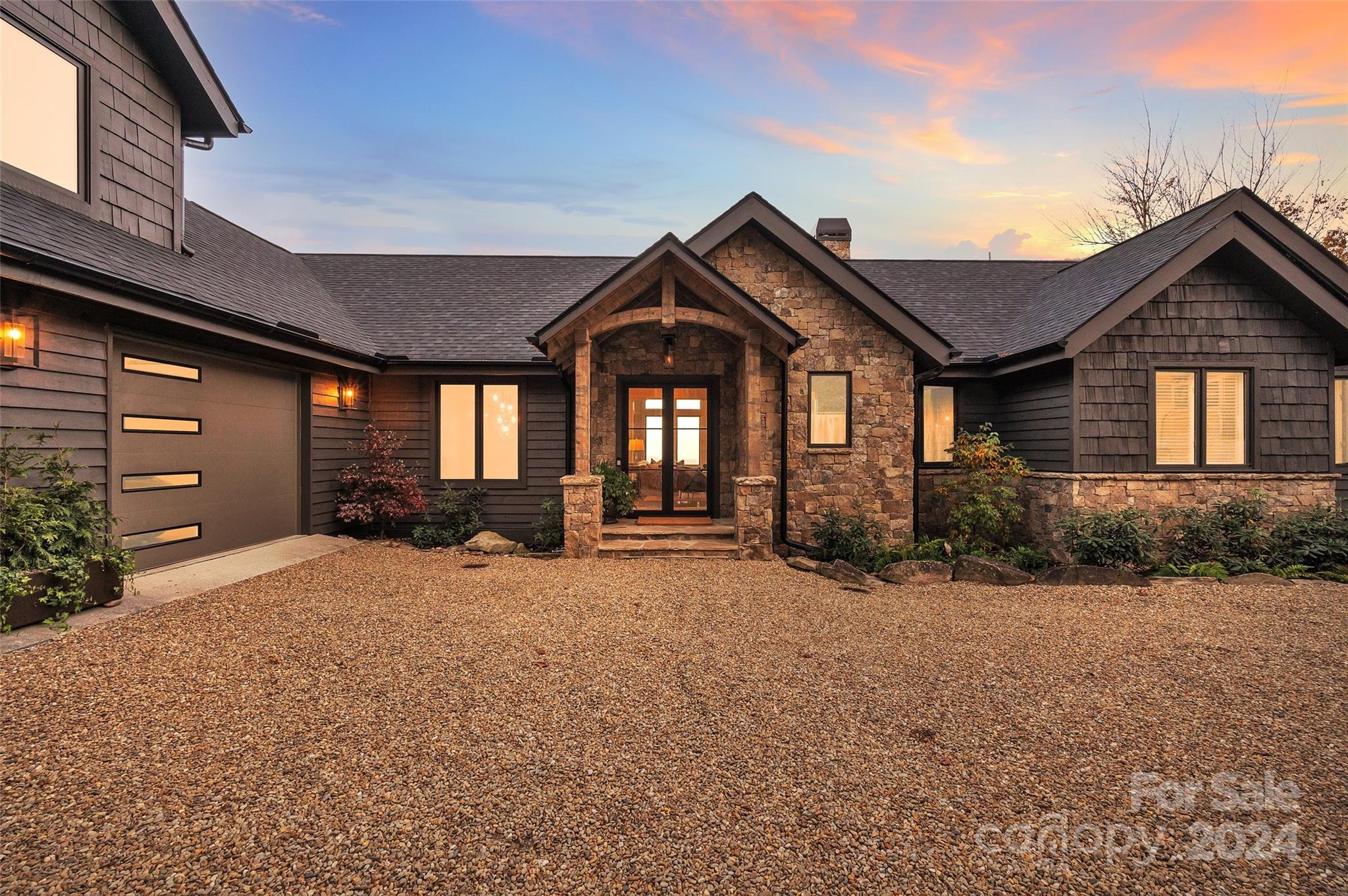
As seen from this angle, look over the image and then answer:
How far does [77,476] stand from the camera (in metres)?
5.63

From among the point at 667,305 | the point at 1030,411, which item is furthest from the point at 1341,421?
the point at 667,305

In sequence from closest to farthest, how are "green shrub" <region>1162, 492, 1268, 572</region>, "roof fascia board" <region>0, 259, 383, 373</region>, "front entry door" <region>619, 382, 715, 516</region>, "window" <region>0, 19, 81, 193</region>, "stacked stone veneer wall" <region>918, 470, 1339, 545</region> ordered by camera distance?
"roof fascia board" <region>0, 259, 383, 373</region>, "window" <region>0, 19, 81, 193</region>, "green shrub" <region>1162, 492, 1268, 572</region>, "stacked stone veneer wall" <region>918, 470, 1339, 545</region>, "front entry door" <region>619, 382, 715, 516</region>

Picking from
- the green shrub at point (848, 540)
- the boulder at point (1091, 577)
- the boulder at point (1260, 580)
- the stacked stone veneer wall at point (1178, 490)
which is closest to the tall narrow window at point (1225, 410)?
the stacked stone veneer wall at point (1178, 490)

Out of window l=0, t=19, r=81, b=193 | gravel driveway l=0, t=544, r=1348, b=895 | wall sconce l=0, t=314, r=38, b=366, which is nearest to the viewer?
gravel driveway l=0, t=544, r=1348, b=895

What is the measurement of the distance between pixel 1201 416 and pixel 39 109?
1602 cm

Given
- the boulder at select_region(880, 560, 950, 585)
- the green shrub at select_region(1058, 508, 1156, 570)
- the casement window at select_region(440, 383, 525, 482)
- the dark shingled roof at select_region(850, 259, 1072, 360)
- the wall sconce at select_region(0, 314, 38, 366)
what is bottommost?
the boulder at select_region(880, 560, 950, 585)

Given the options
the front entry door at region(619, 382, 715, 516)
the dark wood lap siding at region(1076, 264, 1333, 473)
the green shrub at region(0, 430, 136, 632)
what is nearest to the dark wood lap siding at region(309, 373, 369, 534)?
the green shrub at region(0, 430, 136, 632)

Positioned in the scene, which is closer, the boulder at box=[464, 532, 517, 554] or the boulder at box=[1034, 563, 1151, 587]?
the boulder at box=[1034, 563, 1151, 587]

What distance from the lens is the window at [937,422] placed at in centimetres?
1072

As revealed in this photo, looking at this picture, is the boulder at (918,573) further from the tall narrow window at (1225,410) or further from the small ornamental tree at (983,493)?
the tall narrow window at (1225,410)

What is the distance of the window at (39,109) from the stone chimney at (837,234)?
11250 millimetres

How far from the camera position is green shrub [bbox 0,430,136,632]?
4500 mm

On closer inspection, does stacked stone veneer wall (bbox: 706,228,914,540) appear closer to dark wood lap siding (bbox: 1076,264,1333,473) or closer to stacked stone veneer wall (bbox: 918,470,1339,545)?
stacked stone veneer wall (bbox: 918,470,1339,545)

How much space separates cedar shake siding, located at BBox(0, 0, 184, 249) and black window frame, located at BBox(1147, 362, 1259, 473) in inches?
580
